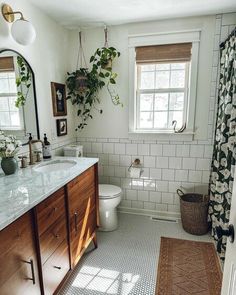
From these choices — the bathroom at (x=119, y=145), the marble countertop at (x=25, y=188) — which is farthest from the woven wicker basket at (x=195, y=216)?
the marble countertop at (x=25, y=188)

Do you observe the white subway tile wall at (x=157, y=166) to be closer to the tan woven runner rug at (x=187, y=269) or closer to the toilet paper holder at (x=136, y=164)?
the toilet paper holder at (x=136, y=164)

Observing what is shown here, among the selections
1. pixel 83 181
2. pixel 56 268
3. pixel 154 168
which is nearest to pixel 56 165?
pixel 83 181

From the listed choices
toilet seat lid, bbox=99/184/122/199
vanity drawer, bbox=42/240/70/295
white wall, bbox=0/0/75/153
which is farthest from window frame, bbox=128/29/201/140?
vanity drawer, bbox=42/240/70/295

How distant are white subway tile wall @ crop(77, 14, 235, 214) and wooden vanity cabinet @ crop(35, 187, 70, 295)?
133cm

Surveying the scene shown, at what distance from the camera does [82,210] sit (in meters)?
1.80

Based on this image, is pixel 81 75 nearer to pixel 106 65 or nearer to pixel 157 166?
pixel 106 65

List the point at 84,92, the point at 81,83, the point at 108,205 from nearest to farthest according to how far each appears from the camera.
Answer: the point at 108,205 < the point at 81,83 < the point at 84,92

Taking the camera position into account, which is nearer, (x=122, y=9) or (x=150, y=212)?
(x=122, y=9)

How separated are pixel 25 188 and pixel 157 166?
1704mm

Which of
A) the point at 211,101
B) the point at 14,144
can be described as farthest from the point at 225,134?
the point at 14,144

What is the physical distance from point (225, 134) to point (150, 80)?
1125mm

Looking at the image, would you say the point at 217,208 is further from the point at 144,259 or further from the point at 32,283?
the point at 32,283

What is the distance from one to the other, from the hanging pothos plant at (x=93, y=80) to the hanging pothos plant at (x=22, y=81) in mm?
636

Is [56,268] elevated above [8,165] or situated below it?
below
